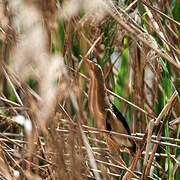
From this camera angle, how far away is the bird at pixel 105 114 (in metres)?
0.58

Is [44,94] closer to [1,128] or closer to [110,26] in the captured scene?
[110,26]

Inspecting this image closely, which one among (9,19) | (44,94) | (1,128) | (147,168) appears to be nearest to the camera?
(44,94)

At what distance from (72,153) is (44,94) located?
0.07 meters

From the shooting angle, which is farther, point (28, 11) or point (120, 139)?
point (120, 139)

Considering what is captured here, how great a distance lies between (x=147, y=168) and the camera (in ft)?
1.79

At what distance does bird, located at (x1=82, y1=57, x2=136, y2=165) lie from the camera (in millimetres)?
582

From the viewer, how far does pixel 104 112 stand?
619 millimetres

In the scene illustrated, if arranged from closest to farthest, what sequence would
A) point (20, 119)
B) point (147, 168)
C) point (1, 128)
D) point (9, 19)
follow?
1. point (9, 19)
2. point (147, 168)
3. point (20, 119)
4. point (1, 128)

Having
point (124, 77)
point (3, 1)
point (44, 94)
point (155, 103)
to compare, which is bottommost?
point (155, 103)

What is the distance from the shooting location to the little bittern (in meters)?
0.58

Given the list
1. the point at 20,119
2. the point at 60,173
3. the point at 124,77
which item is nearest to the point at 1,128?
the point at 20,119

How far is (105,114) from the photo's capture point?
0.62 m

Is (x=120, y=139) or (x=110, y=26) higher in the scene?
(x=110, y=26)

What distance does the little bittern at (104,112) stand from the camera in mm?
582
